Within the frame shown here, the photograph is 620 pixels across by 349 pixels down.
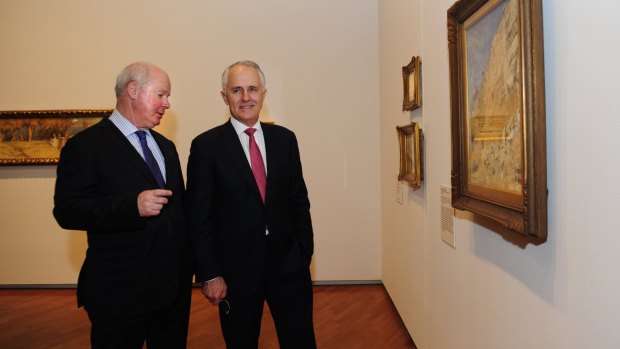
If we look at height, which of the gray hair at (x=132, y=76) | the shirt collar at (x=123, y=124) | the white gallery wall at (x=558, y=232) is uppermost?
the gray hair at (x=132, y=76)

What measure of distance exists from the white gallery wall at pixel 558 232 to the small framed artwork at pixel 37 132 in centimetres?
419

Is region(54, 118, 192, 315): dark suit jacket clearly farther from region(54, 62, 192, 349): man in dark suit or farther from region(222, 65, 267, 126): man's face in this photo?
region(222, 65, 267, 126): man's face

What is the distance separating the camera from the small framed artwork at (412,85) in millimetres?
3189

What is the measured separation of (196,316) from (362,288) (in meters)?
1.89

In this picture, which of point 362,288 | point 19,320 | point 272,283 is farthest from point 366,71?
point 19,320

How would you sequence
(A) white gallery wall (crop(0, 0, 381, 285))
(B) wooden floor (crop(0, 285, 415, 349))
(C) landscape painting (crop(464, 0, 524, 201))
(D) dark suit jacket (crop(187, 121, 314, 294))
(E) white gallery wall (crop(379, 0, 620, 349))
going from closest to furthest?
(E) white gallery wall (crop(379, 0, 620, 349)) < (C) landscape painting (crop(464, 0, 524, 201)) < (D) dark suit jacket (crop(187, 121, 314, 294)) < (B) wooden floor (crop(0, 285, 415, 349)) < (A) white gallery wall (crop(0, 0, 381, 285))

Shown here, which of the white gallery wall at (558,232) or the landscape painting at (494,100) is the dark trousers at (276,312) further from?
the landscape painting at (494,100)

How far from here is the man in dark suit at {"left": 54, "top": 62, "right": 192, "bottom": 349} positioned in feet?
6.35

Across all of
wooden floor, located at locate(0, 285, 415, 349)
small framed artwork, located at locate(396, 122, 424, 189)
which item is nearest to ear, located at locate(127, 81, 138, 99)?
small framed artwork, located at locate(396, 122, 424, 189)

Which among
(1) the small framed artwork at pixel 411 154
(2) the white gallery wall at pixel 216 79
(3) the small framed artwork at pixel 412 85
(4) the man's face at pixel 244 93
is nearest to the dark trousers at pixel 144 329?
(4) the man's face at pixel 244 93

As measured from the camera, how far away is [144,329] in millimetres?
2121

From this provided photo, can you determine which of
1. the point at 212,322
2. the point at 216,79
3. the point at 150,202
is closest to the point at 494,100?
the point at 150,202

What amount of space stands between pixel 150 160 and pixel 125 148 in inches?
5.8

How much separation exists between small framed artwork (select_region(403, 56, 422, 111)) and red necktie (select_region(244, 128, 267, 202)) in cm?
136
